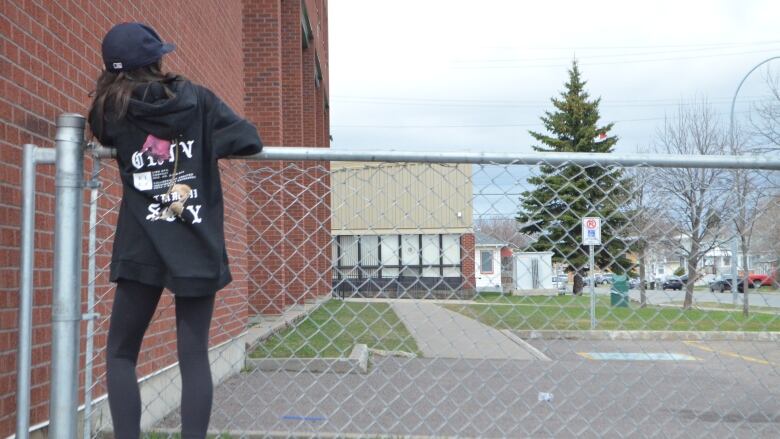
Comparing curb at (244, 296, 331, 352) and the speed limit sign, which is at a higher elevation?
the speed limit sign

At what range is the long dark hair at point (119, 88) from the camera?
2.54 m

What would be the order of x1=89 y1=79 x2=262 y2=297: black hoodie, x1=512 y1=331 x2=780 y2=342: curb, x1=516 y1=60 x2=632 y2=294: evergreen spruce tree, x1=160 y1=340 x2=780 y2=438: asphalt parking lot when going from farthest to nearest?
x1=160 y1=340 x2=780 y2=438: asphalt parking lot < x1=512 y1=331 x2=780 y2=342: curb < x1=516 y1=60 x2=632 y2=294: evergreen spruce tree < x1=89 y1=79 x2=262 y2=297: black hoodie

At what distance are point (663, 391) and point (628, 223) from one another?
4.37 metres

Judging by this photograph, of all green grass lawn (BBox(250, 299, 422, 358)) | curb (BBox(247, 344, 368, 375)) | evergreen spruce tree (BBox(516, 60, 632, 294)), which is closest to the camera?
evergreen spruce tree (BBox(516, 60, 632, 294))

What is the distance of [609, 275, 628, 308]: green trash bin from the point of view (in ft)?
11.9

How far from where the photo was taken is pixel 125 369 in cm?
252

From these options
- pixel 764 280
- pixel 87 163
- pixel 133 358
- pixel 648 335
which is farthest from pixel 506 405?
pixel 133 358

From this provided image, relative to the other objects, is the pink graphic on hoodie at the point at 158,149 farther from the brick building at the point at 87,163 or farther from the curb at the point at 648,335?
the curb at the point at 648,335

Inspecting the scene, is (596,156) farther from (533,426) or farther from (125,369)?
(533,426)

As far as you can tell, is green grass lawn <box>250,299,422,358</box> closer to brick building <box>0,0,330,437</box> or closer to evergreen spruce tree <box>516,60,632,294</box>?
brick building <box>0,0,330,437</box>

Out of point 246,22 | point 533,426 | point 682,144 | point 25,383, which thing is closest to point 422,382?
point 533,426

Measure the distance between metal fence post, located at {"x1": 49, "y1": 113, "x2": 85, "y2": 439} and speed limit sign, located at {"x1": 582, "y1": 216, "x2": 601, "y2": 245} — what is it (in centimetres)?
193

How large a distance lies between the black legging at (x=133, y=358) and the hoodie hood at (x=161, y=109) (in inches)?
20.3

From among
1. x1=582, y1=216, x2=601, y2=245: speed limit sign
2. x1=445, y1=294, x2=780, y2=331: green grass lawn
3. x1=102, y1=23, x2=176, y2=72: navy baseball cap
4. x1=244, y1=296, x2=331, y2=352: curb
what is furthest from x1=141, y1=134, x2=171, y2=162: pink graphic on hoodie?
x1=244, y1=296, x2=331, y2=352: curb
